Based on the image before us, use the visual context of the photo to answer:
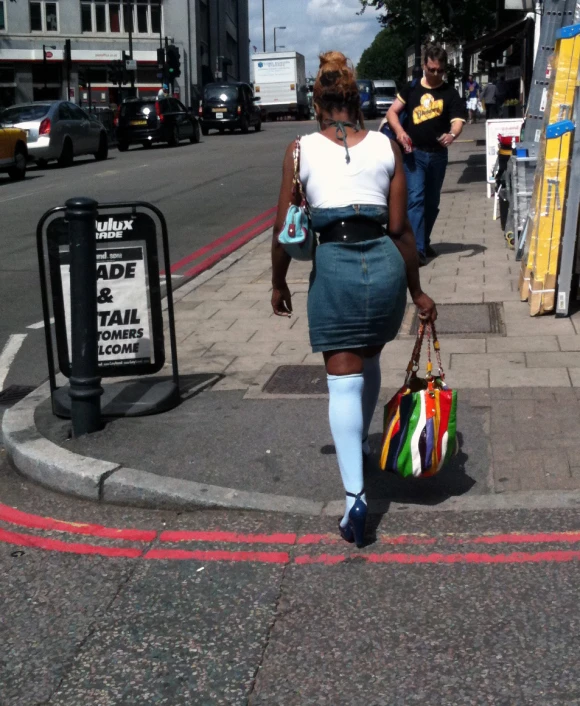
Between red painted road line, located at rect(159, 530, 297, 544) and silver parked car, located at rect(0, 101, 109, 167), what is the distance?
22.1 metres

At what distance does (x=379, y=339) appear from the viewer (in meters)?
3.99

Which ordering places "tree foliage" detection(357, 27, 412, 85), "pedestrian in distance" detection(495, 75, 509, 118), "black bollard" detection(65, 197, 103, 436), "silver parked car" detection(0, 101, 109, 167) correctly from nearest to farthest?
"black bollard" detection(65, 197, 103, 436) < "silver parked car" detection(0, 101, 109, 167) < "pedestrian in distance" detection(495, 75, 509, 118) < "tree foliage" detection(357, 27, 412, 85)

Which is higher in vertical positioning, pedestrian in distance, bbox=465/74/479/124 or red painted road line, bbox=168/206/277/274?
red painted road line, bbox=168/206/277/274

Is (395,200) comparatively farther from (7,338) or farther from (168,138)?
(168,138)

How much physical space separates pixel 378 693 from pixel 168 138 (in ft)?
105

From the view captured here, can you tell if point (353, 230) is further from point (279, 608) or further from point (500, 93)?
point (500, 93)

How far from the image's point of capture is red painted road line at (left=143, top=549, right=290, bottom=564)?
3943 millimetres

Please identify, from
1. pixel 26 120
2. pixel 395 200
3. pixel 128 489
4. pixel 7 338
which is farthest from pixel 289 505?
pixel 26 120

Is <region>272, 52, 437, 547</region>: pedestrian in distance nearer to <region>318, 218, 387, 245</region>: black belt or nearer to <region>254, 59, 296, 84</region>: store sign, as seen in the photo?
<region>318, 218, 387, 245</region>: black belt

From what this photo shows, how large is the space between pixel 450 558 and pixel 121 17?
63.3 m

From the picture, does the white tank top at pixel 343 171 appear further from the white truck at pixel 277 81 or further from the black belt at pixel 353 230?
the white truck at pixel 277 81

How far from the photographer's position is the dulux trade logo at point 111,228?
5633 mm

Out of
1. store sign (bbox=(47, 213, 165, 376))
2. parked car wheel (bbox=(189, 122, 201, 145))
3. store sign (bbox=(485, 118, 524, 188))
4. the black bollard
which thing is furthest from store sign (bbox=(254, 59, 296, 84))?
the black bollard

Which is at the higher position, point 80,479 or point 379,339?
point 379,339
